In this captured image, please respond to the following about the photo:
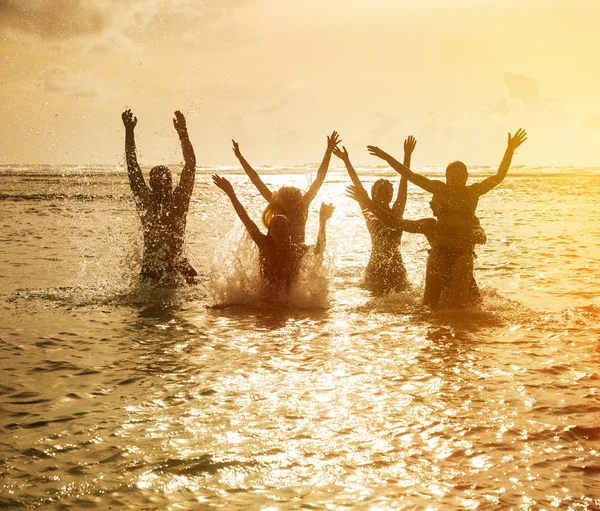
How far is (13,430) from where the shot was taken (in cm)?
489

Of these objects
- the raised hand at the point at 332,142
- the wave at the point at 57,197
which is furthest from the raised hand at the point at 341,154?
the wave at the point at 57,197

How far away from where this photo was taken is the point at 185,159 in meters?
9.34

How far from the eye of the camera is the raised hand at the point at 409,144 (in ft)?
32.0

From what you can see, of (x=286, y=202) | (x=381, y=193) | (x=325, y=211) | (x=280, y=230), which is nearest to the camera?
(x=280, y=230)

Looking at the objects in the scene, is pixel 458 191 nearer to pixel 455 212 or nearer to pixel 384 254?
pixel 455 212

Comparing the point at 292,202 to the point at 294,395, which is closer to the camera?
the point at 294,395

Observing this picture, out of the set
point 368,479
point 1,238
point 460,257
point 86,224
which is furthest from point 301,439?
point 86,224

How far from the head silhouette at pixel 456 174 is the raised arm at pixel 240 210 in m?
2.33

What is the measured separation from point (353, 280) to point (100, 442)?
7.10 meters

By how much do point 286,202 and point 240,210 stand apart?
949mm

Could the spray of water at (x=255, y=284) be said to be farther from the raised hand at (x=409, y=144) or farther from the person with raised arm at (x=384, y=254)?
the raised hand at (x=409, y=144)

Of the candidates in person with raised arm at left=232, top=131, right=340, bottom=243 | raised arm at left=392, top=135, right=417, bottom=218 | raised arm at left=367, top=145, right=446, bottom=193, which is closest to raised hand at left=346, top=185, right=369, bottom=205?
raised arm at left=367, top=145, right=446, bottom=193

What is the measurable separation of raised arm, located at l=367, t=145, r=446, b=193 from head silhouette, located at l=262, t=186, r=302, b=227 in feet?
4.70

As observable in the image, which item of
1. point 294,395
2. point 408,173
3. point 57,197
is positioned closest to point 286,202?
point 408,173
